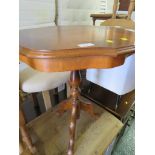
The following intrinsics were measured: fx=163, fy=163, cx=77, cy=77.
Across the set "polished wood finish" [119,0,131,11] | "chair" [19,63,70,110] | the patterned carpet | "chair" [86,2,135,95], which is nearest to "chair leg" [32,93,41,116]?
"chair" [19,63,70,110]

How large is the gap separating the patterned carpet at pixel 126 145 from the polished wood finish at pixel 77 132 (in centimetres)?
21

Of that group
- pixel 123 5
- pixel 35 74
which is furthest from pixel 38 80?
pixel 123 5

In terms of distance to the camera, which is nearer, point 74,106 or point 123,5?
point 74,106

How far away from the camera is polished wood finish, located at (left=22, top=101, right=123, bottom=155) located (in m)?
1.05

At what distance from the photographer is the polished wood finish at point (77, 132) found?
105 centimetres

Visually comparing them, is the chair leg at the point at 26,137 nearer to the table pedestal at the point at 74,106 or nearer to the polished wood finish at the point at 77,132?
the polished wood finish at the point at 77,132

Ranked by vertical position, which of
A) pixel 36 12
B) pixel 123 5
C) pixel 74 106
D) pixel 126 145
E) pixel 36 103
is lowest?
pixel 126 145

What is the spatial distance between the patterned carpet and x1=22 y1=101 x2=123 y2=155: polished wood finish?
8.1 inches

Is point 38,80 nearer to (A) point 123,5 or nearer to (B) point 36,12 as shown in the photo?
(B) point 36,12

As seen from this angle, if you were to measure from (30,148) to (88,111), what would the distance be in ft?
1.77

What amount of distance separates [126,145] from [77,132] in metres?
0.45

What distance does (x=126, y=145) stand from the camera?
1329mm
